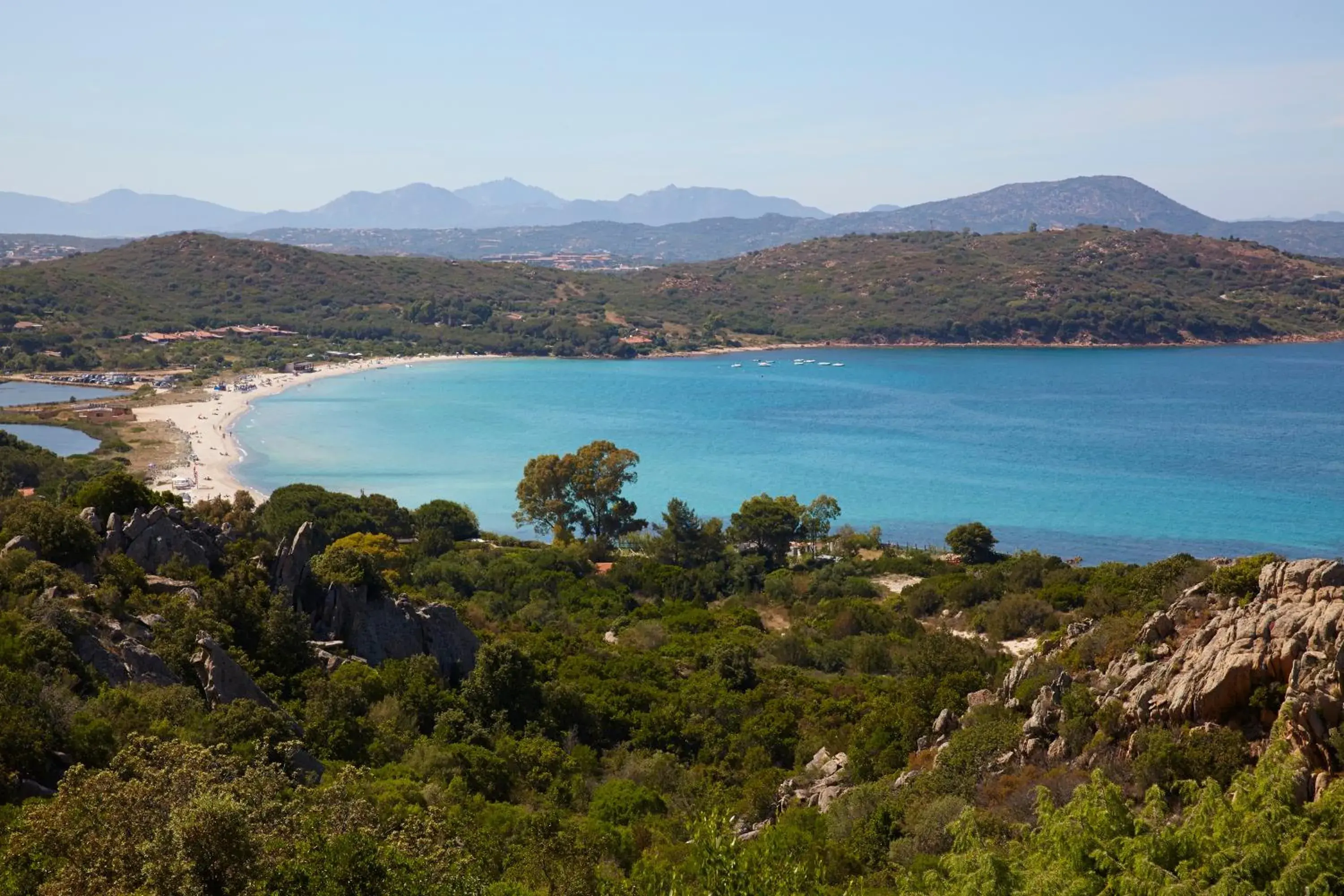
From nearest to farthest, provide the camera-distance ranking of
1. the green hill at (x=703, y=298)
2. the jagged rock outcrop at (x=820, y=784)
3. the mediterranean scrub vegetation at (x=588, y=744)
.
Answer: the mediterranean scrub vegetation at (x=588, y=744), the jagged rock outcrop at (x=820, y=784), the green hill at (x=703, y=298)

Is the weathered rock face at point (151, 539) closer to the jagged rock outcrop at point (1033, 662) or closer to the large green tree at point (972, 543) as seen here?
the jagged rock outcrop at point (1033, 662)

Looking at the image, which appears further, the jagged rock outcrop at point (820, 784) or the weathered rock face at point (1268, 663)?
the jagged rock outcrop at point (820, 784)

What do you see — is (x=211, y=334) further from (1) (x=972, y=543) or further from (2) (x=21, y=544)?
(2) (x=21, y=544)

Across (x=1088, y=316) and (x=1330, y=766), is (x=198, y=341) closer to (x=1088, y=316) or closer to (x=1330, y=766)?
(x=1088, y=316)

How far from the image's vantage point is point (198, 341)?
4409 inches

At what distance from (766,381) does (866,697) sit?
90527 mm

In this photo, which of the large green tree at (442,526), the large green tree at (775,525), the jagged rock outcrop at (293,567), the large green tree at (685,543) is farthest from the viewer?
the large green tree at (775,525)

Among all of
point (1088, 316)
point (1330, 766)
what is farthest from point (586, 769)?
point (1088, 316)

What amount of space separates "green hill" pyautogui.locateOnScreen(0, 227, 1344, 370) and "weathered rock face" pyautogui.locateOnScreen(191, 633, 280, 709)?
327ft

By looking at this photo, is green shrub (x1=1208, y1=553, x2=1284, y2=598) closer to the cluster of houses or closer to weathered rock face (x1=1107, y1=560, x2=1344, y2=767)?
weathered rock face (x1=1107, y1=560, x2=1344, y2=767)

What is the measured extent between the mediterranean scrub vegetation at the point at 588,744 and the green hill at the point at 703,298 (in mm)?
94692

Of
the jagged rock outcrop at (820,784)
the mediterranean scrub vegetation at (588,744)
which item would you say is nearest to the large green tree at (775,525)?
the mediterranean scrub vegetation at (588,744)

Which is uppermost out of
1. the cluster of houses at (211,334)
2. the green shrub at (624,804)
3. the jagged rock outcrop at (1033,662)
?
the cluster of houses at (211,334)

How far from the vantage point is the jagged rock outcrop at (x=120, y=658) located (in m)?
16.2
